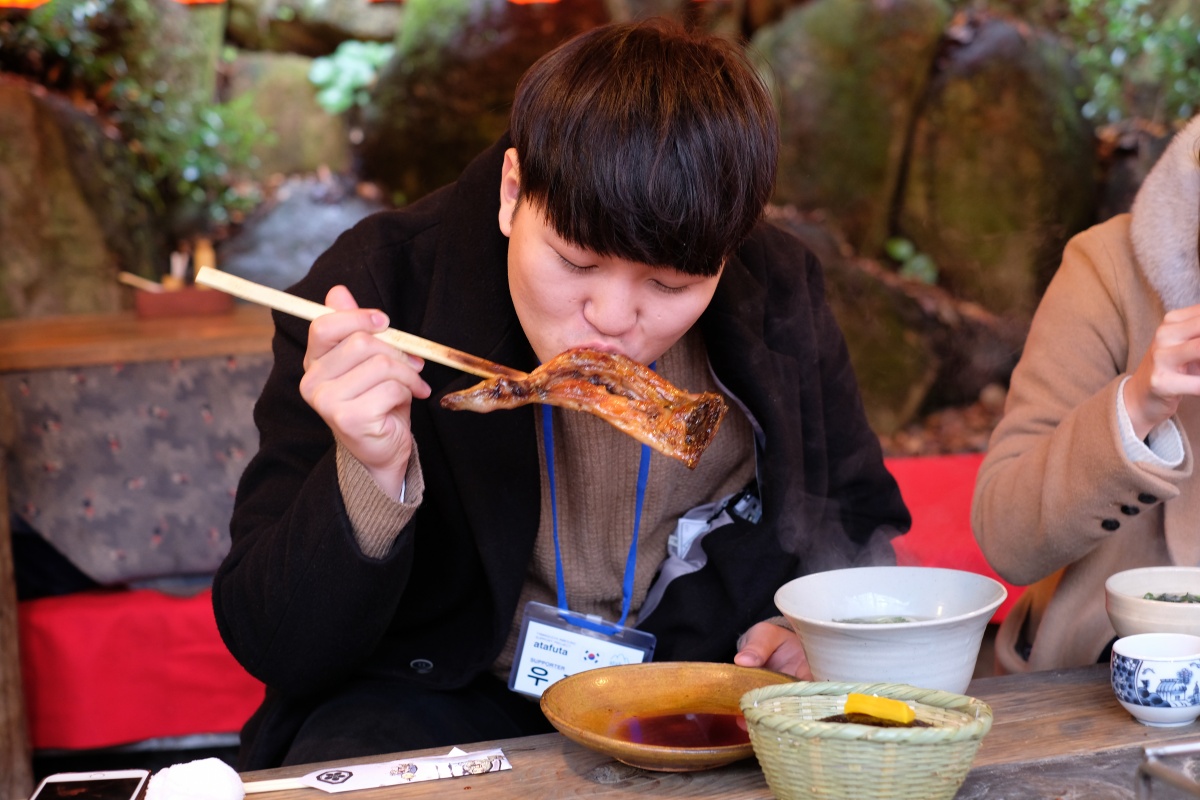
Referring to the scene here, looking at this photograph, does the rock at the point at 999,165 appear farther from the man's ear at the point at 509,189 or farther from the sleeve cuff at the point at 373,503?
the sleeve cuff at the point at 373,503

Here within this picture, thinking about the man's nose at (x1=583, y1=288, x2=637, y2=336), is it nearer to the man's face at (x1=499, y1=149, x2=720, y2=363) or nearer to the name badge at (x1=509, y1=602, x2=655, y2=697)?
the man's face at (x1=499, y1=149, x2=720, y2=363)

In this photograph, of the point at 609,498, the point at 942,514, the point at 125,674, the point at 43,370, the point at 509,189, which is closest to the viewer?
the point at 509,189

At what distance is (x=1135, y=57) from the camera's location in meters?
7.33

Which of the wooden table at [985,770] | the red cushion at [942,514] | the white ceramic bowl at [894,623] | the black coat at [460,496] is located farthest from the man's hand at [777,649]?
the red cushion at [942,514]

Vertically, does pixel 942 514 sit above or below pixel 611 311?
below

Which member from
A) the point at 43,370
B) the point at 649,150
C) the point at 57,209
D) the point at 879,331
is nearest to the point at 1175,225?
the point at 649,150

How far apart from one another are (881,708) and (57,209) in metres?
6.66

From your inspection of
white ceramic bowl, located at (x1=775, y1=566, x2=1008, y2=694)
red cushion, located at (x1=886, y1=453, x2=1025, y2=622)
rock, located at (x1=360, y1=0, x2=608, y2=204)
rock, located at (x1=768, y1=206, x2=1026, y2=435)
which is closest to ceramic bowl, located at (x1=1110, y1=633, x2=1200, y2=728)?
white ceramic bowl, located at (x1=775, y1=566, x2=1008, y2=694)

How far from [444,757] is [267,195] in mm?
6721

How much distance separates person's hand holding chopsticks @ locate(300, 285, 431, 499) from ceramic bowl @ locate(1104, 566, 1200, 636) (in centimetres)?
92

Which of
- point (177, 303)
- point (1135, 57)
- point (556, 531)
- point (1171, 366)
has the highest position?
point (1135, 57)

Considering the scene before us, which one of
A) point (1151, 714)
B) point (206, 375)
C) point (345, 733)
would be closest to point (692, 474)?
point (345, 733)

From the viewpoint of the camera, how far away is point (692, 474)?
6.29 ft

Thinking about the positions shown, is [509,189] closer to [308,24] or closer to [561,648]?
[561,648]
